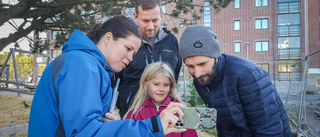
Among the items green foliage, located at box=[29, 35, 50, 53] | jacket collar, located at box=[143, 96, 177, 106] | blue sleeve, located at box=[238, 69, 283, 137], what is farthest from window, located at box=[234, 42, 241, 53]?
blue sleeve, located at box=[238, 69, 283, 137]

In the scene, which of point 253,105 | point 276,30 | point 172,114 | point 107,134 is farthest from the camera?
point 276,30

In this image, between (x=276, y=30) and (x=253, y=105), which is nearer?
(x=253, y=105)

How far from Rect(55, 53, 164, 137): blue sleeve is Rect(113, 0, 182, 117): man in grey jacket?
1686 millimetres

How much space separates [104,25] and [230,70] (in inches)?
42.5

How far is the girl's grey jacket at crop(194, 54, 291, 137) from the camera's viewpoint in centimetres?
182

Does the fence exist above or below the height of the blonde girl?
below

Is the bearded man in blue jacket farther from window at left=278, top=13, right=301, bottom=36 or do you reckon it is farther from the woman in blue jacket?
window at left=278, top=13, right=301, bottom=36

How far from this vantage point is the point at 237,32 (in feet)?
79.8

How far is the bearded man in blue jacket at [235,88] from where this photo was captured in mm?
1824

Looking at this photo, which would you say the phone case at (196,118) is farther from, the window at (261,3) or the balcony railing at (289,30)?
the balcony railing at (289,30)

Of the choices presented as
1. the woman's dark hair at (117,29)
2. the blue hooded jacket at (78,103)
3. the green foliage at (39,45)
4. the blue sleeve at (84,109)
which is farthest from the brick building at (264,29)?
the blue sleeve at (84,109)

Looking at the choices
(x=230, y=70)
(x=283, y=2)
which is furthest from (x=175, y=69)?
(x=283, y=2)

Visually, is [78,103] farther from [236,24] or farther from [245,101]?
[236,24]

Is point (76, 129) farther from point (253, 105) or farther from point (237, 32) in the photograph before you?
point (237, 32)
